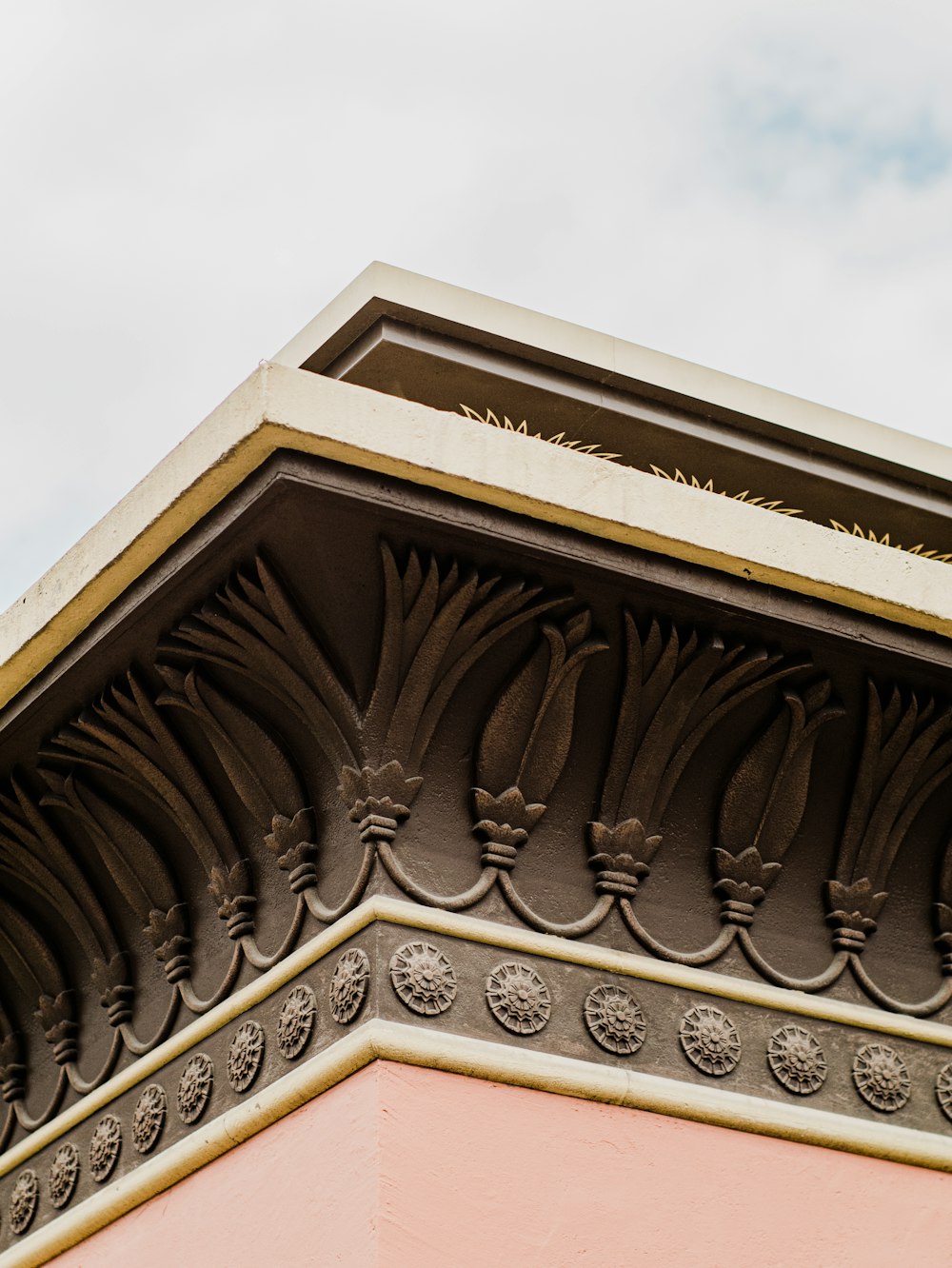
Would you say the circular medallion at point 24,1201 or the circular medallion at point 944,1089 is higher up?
the circular medallion at point 944,1089

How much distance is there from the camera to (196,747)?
3570 mm

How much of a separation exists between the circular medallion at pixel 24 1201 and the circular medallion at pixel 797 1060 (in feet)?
5.61

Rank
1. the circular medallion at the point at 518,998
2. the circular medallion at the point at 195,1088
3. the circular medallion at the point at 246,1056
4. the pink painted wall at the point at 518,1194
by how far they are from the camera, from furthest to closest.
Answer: the circular medallion at the point at 195,1088
the circular medallion at the point at 246,1056
the circular medallion at the point at 518,998
the pink painted wall at the point at 518,1194

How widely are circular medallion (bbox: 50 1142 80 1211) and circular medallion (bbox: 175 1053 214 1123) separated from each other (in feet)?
1.49

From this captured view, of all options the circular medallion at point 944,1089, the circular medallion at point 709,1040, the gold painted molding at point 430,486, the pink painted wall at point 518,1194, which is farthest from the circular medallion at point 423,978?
the circular medallion at point 944,1089

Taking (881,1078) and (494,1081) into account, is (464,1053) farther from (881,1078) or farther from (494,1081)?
(881,1078)

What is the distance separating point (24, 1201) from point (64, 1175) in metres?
0.20

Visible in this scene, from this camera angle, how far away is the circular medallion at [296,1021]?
3.24m

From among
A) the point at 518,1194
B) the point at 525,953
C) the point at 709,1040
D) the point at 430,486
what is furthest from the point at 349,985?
the point at 430,486

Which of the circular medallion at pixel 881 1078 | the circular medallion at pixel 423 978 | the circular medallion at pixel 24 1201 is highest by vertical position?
the circular medallion at pixel 881 1078

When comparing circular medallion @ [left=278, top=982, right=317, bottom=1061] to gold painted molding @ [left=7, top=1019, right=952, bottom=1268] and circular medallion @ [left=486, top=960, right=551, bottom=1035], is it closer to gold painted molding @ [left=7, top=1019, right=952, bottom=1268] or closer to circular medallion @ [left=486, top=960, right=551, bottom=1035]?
gold painted molding @ [left=7, top=1019, right=952, bottom=1268]

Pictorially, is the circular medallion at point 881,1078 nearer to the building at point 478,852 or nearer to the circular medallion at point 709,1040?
the building at point 478,852

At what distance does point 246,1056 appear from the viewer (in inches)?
133

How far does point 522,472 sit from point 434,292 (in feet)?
4.98
